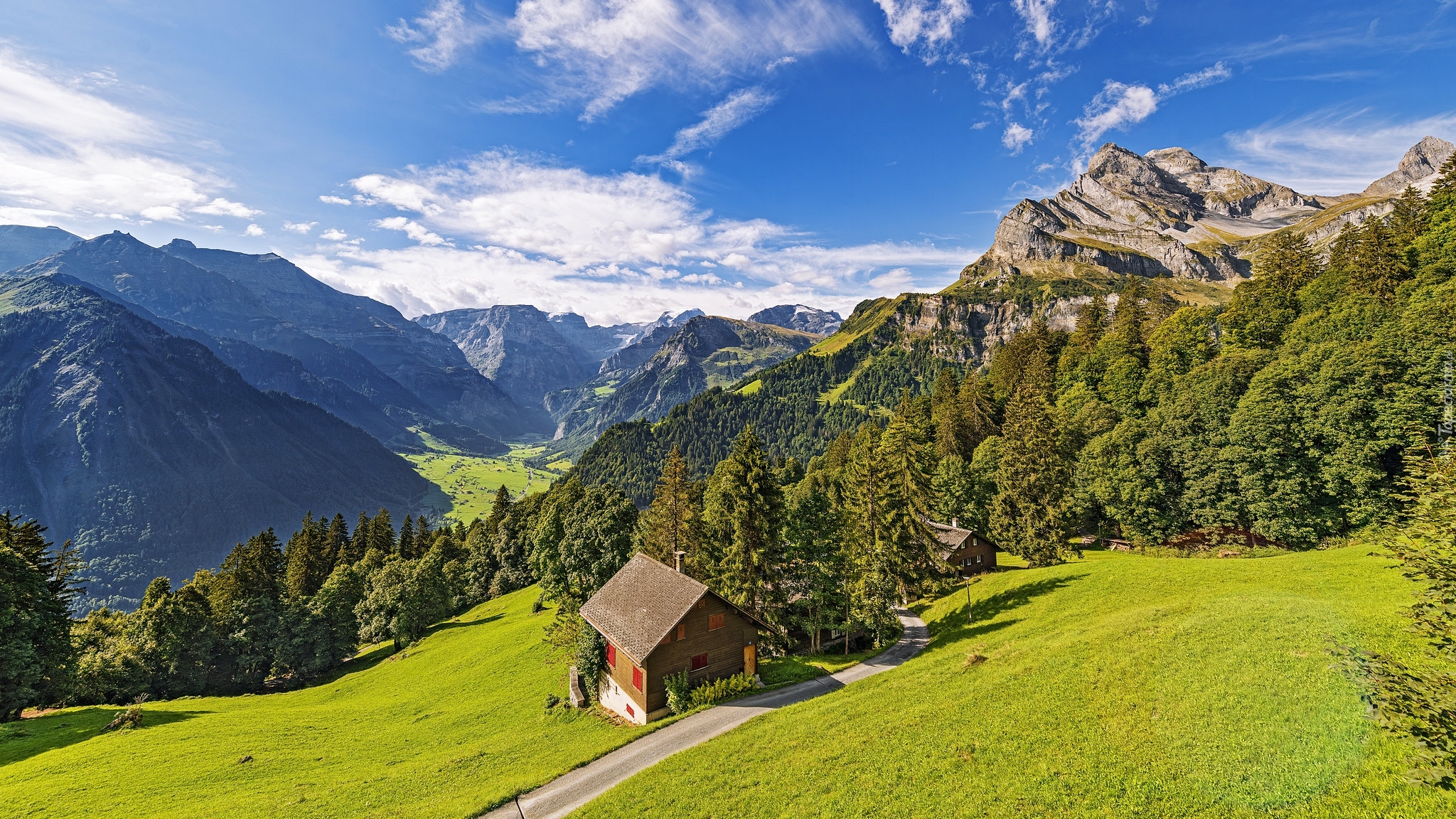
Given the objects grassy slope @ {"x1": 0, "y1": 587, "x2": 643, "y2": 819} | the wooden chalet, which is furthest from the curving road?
the wooden chalet

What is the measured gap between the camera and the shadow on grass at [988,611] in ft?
122

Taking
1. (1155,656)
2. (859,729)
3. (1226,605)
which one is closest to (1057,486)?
(1226,605)

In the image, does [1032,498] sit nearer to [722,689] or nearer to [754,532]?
[754,532]

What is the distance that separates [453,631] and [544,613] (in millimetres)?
14661

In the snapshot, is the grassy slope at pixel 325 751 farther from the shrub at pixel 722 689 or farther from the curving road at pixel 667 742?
the shrub at pixel 722 689

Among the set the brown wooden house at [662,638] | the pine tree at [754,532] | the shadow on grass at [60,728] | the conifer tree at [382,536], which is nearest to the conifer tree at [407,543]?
the conifer tree at [382,536]

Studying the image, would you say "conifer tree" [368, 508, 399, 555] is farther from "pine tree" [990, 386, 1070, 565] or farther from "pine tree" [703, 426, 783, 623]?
"pine tree" [990, 386, 1070, 565]

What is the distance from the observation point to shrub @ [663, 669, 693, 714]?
33.1m

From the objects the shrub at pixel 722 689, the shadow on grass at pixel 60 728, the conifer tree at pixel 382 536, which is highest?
the conifer tree at pixel 382 536

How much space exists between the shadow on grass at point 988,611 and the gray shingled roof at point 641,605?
19.2m

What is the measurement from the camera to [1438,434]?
3812 centimetres

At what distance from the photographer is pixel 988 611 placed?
3988cm

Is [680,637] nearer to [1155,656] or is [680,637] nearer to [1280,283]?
[1155,656]

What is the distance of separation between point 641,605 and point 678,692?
6.21 metres
